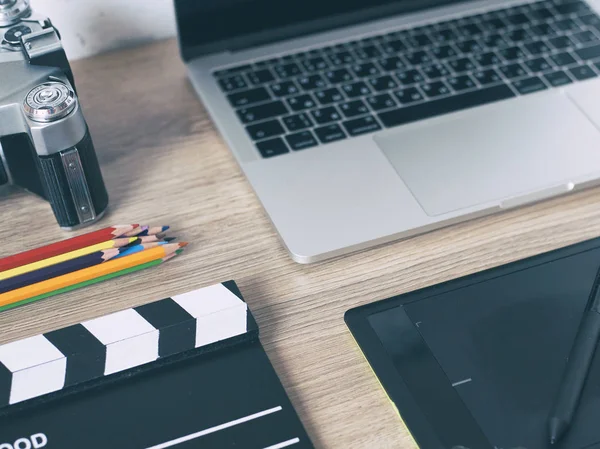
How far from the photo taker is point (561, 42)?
28.8 inches

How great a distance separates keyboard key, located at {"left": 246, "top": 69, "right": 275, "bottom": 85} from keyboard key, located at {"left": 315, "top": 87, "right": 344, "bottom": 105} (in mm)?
48

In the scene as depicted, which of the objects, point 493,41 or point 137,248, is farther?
point 493,41

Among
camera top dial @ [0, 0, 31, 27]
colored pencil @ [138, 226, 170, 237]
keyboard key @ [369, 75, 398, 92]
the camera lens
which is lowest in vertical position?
colored pencil @ [138, 226, 170, 237]

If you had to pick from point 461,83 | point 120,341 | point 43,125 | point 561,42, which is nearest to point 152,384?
point 120,341

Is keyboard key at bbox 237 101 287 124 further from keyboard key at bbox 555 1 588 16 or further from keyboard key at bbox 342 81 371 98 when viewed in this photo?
keyboard key at bbox 555 1 588 16

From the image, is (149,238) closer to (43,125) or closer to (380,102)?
(43,125)

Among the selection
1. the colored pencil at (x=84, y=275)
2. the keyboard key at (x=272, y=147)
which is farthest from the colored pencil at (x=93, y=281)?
the keyboard key at (x=272, y=147)

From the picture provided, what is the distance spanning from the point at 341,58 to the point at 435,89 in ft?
0.31

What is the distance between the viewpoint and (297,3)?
2.34 feet

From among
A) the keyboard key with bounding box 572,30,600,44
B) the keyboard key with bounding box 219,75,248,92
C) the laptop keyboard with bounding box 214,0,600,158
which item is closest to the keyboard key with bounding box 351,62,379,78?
the laptop keyboard with bounding box 214,0,600,158

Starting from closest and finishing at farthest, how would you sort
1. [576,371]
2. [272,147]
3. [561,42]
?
[576,371], [272,147], [561,42]

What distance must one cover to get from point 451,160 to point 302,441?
10.9 inches

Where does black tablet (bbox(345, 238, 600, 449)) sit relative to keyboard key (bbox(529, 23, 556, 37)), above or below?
below

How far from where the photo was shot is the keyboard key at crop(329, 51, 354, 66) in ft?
2.33
